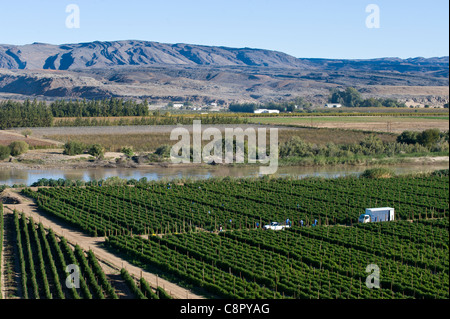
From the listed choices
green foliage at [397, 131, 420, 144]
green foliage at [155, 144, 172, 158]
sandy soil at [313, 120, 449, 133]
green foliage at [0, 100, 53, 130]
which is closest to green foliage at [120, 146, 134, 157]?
green foliage at [155, 144, 172, 158]

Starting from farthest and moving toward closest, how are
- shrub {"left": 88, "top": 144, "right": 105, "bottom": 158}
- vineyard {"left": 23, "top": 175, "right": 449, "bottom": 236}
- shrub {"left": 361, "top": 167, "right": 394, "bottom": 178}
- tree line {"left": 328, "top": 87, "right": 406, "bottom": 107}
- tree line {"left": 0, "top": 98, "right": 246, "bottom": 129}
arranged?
1. tree line {"left": 328, "top": 87, "right": 406, "bottom": 107}
2. tree line {"left": 0, "top": 98, "right": 246, "bottom": 129}
3. shrub {"left": 88, "top": 144, "right": 105, "bottom": 158}
4. shrub {"left": 361, "top": 167, "right": 394, "bottom": 178}
5. vineyard {"left": 23, "top": 175, "right": 449, "bottom": 236}

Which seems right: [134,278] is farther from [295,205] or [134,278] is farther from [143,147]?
[143,147]

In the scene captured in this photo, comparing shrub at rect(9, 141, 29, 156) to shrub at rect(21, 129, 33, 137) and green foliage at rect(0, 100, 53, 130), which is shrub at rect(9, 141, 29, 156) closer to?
shrub at rect(21, 129, 33, 137)

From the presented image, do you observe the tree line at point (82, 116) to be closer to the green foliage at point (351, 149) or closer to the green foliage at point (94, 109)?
the green foliage at point (94, 109)

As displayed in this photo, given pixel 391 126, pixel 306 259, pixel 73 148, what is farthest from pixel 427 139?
pixel 306 259

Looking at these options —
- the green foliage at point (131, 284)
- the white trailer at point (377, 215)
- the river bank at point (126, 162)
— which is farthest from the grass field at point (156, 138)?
the green foliage at point (131, 284)

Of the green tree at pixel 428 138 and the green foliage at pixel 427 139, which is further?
the green tree at pixel 428 138
